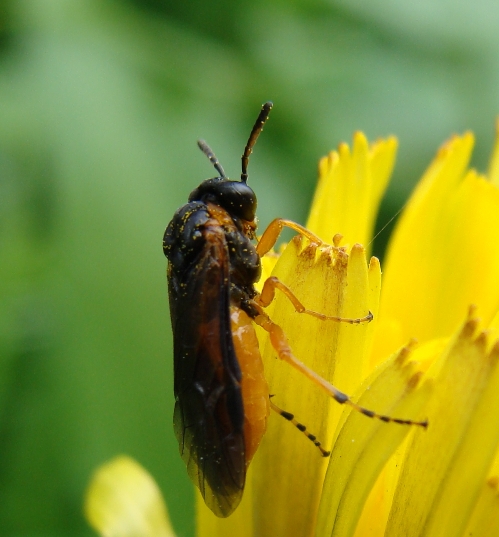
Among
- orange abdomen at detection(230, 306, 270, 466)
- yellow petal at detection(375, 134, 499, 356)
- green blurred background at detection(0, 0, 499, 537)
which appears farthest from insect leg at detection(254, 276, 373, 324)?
green blurred background at detection(0, 0, 499, 537)

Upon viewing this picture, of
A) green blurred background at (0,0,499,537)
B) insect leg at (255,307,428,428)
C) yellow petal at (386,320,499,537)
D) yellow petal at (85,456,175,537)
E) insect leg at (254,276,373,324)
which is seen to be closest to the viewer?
yellow petal at (386,320,499,537)

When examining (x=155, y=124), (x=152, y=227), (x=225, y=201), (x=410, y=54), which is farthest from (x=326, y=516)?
(x=410, y=54)

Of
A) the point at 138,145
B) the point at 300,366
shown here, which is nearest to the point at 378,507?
the point at 300,366

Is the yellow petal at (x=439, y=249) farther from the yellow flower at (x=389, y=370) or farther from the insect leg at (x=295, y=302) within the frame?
the insect leg at (x=295, y=302)

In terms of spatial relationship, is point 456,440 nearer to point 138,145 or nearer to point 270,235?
point 270,235

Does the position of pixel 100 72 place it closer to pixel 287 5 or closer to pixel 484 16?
pixel 287 5

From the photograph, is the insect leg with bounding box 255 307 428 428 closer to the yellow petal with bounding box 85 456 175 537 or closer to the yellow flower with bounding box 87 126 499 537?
the yellow flower with bounding box 87 126 499 537

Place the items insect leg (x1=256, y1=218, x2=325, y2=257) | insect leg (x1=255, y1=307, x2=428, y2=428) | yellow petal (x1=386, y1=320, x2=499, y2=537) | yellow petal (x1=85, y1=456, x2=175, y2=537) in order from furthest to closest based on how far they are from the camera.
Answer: insect leg (x1=256, y1=218, x2=325, y2=257) → yellow petal (x1=85, y1=456, x2=175, y2=537) → insect leg (x1=255, y1=307, x2=428, y2=428) → yellow petal (x1=386, y1=320, x2=499, y2=537)
